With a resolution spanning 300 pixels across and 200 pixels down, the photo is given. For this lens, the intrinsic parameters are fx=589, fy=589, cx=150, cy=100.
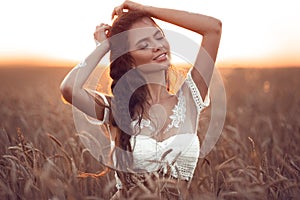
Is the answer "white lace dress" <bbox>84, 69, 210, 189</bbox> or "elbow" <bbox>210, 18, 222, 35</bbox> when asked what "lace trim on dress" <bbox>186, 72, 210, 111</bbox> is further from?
"elbow" <bbox>210, 18, 222, 35</bbox>

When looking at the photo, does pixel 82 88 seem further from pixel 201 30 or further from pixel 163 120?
pixel 201 30

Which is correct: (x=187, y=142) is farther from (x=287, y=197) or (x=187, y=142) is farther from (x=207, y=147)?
(x=207, y=147)

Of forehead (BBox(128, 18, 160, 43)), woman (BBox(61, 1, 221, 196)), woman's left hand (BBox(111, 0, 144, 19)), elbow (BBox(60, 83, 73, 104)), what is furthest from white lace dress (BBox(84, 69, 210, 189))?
woman's left hand (BBox(111, 0, 144, 19))

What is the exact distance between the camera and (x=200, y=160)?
341 cm

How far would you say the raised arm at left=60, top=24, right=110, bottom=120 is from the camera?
2656mm

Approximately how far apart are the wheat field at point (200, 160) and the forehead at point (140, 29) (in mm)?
597

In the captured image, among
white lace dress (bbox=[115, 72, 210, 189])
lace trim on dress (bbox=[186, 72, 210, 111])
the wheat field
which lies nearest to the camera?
the wheat field

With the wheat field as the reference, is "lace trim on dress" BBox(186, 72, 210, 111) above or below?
above

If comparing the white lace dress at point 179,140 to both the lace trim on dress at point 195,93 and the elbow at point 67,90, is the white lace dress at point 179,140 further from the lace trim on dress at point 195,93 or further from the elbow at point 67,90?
the elbow at point 67,90

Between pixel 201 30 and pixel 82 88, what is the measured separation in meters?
0.61

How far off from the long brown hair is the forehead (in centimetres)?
2

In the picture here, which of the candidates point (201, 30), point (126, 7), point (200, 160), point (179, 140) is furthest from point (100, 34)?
point (200, 160)

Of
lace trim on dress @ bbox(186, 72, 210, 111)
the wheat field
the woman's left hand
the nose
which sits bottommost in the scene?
the wheat field

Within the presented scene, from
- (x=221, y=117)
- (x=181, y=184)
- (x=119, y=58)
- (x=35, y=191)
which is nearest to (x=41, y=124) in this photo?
(x=221, y=117)
